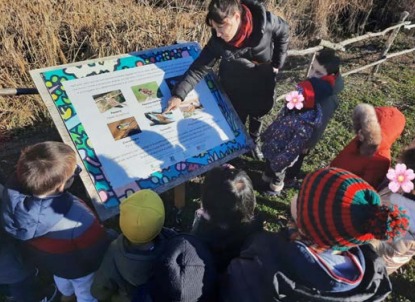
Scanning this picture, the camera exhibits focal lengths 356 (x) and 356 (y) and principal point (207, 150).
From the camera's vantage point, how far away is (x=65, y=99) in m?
2.48

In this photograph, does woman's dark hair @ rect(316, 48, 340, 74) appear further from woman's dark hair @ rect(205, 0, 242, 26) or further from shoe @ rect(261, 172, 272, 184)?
shoe @ rect(261, 172, 272, 184)

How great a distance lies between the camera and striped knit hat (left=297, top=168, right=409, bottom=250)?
1526mm

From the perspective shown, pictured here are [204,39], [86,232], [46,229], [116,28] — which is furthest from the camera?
[204,39]

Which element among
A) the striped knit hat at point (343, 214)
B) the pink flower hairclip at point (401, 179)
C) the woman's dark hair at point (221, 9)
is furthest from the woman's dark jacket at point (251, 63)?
the striped knit hat at point (343, 214)

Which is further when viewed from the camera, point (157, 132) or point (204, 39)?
point (204, 39)

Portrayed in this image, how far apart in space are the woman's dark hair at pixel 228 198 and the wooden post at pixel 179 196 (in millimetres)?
1237

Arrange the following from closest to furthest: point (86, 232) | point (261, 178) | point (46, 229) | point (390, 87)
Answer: point (46, 229) → point (86, 232) → point (261, 178) → point (390, 87)

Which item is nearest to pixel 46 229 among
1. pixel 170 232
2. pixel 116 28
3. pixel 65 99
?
pixel 170 232

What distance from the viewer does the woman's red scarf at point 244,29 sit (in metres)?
2.74

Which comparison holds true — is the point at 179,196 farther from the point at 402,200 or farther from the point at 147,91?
the point at 402,200

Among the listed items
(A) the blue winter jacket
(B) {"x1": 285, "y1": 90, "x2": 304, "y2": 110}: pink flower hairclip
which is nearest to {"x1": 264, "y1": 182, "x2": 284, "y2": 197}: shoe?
(B) {"x1": 285, "y1": 90, "x2": 304, "y2": 110}: pink flower hairclip

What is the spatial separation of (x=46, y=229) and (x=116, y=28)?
311cm

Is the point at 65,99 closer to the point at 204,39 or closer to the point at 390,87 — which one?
the point at 204,39

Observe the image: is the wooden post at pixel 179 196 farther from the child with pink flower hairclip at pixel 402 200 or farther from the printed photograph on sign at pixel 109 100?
the child with pink flower hairclip at pixel 402 200
